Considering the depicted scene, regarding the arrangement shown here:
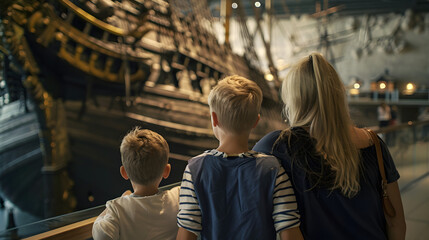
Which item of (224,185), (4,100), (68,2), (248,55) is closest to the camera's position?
(224,185)

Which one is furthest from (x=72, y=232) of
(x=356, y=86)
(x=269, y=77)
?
(x=356, y=86)

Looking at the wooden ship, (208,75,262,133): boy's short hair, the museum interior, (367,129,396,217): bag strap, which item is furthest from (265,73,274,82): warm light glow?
(208,75,262,133): boy's short hair

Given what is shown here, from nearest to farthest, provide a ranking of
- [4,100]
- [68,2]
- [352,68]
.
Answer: [4,100], [68,2], [352,68]

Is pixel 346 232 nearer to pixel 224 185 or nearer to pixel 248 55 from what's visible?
pixel 224 185

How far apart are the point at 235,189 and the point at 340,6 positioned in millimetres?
7708

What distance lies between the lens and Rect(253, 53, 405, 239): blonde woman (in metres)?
0.75

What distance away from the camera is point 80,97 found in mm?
1639

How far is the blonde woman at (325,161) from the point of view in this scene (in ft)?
2.48

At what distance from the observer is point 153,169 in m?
0.74

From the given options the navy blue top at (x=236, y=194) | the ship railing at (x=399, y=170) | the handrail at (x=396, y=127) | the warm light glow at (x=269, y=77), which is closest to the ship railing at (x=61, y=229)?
the ship railing at (x=399, y=170)

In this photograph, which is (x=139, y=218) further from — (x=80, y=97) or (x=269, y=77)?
(x=269, y=77)

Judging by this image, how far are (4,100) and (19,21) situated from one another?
0.30m

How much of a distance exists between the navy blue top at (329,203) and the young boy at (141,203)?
22cm

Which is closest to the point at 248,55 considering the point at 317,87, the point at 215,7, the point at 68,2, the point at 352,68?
the point at 215,7
